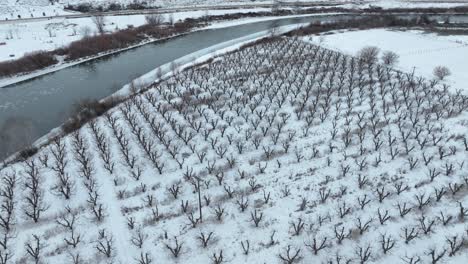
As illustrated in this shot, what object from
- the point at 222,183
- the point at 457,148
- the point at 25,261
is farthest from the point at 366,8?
the point at 25,261

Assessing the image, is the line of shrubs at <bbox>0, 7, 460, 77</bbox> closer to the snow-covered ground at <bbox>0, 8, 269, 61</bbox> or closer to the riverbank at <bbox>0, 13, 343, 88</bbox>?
the riverbank at <bbox>0, 13, 343, 88</bbox>

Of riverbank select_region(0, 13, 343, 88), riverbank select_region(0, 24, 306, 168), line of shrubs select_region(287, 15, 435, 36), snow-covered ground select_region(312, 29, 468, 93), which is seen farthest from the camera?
line of shrubs select_region(287, 15, 435, 36)

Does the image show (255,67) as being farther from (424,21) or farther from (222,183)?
(424,21)

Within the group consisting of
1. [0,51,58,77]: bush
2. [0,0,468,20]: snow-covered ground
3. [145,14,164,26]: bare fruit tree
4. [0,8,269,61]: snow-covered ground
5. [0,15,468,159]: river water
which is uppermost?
[0,0,468,20]: snow-covered ground

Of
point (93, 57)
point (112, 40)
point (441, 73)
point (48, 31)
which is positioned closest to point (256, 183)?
point (441, 73)

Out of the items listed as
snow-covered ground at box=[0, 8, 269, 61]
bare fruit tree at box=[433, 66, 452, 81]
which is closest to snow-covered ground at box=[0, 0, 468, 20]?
snow-covered ground at box=[0, 8, 269, 61]

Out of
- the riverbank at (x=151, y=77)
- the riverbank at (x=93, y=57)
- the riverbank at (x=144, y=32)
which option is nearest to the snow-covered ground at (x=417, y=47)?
the riverbank at (x=151, y=77)
